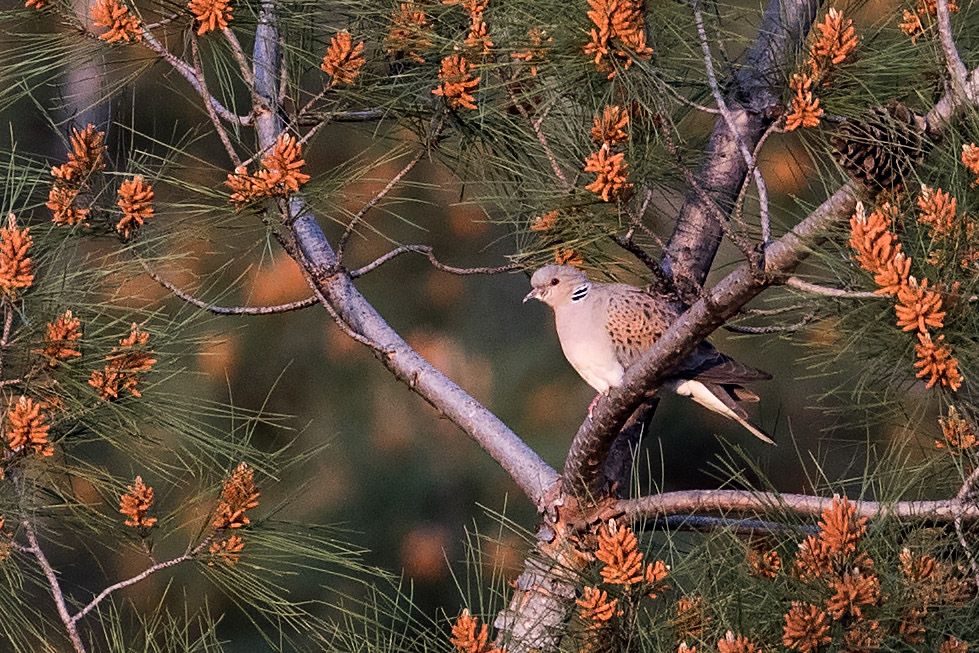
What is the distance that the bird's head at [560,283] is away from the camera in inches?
73.6

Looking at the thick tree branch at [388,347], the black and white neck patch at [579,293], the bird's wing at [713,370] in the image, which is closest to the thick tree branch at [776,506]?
the thick tree branch at [388,347]

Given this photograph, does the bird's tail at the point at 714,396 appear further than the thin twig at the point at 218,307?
Yes

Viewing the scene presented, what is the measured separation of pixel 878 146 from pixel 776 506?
0.39m

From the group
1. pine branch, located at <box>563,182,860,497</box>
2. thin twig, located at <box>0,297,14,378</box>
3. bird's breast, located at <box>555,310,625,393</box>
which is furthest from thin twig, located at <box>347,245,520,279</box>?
thin twig, located at <box>0,297,14,378</box>

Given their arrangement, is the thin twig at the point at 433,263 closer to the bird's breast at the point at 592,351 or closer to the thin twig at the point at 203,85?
the bird's breast at the point at 592,351

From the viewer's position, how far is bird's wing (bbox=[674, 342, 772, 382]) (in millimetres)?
1652

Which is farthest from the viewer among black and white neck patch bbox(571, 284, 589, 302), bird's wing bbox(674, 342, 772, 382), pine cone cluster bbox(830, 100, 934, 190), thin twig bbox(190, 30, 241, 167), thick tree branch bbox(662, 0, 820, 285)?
black and white neck patch bbox(571, 284, 589, 302)

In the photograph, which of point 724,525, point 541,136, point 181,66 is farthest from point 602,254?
point 181,66

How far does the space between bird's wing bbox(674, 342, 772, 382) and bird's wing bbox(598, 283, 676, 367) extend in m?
0.06

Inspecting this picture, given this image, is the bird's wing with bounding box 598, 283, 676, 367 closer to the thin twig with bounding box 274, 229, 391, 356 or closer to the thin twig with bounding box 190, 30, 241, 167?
the thin twig with bounding box 274, 229, 391, 356

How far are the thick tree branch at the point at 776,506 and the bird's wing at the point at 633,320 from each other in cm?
33

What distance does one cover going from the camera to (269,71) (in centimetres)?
150

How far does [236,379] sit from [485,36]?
9.21 feet

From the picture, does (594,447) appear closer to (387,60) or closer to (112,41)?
(387,60)
